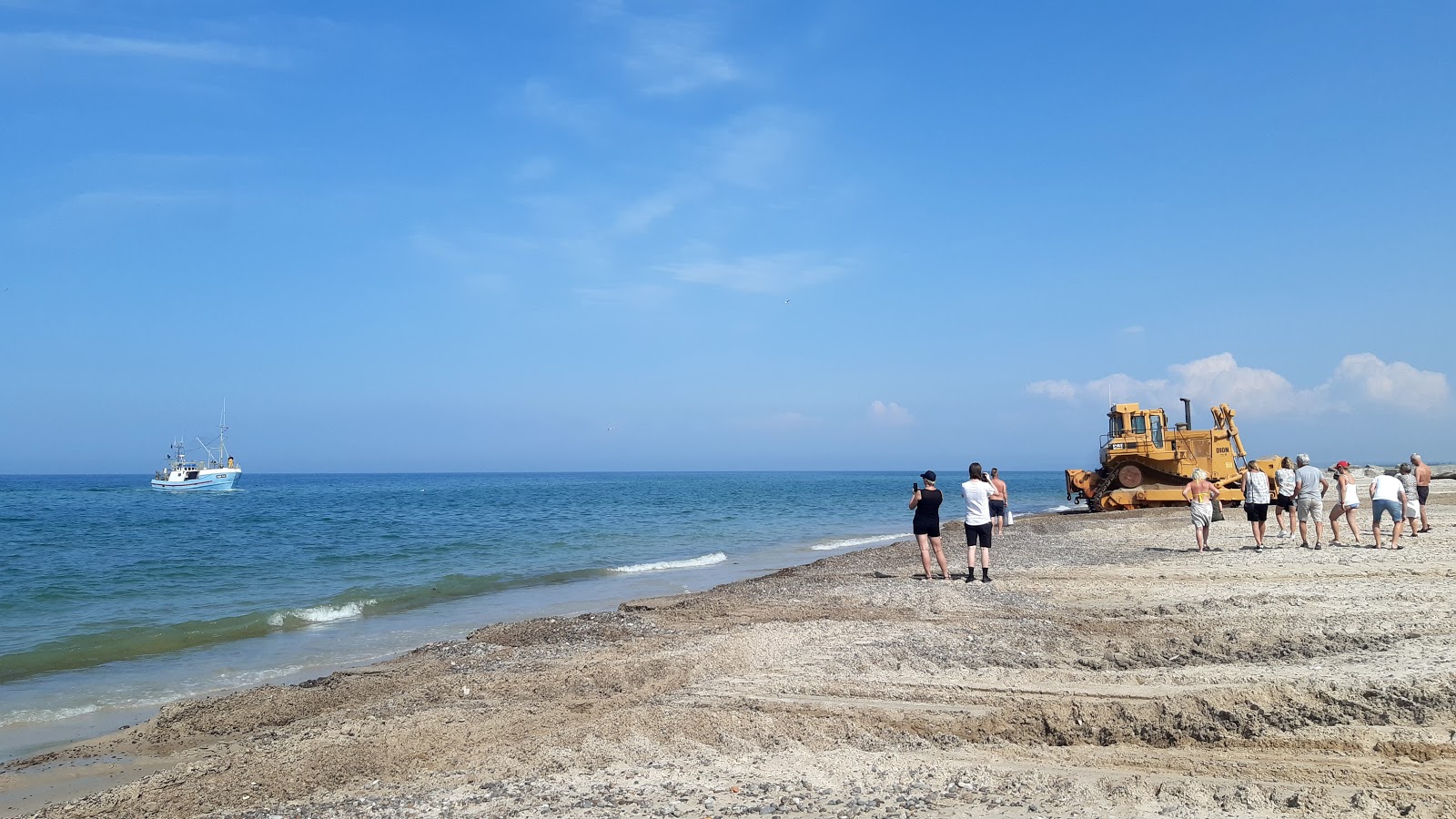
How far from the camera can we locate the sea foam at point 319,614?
45.1 ft

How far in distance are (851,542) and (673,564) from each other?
321 inches

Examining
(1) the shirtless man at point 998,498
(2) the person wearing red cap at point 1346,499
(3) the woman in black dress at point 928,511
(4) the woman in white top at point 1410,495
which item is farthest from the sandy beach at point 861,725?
(1) the shirtless man at point 998,498

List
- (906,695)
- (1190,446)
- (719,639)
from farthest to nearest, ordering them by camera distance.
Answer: (1190,446), (719,639), (906,695)

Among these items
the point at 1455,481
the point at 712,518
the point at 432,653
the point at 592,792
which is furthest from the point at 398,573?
the point at 1455,481

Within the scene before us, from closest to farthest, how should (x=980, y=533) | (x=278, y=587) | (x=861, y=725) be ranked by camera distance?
(x=861, y=725)
(x=980, y=533)
(x=278, y=587)

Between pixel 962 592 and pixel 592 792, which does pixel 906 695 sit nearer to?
pixel 592 792

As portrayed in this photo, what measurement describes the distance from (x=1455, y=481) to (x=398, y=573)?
48.1 metres

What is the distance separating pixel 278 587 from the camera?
58.2ft

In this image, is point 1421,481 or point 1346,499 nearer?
point 1346,499

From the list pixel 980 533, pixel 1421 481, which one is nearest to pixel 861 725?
pixel 980 533

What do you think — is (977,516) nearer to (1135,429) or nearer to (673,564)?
(673,564)

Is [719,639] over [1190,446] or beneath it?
beneath

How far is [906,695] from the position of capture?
665cm

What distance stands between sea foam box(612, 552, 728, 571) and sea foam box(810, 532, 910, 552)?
380cm
